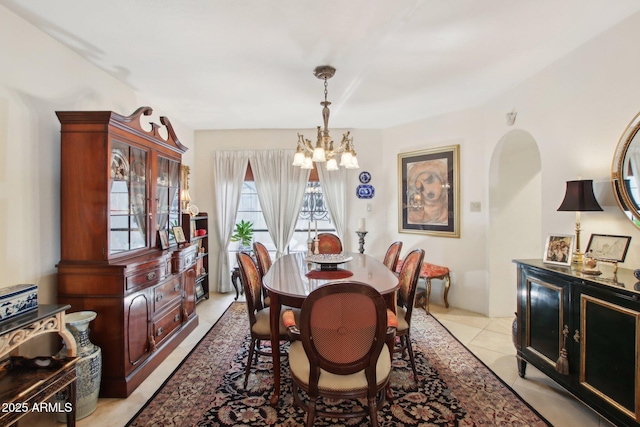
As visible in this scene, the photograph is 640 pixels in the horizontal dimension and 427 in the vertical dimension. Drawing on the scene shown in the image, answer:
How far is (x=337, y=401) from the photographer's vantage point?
6.83 ft

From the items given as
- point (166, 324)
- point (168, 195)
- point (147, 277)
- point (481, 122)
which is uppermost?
point (481, 122)

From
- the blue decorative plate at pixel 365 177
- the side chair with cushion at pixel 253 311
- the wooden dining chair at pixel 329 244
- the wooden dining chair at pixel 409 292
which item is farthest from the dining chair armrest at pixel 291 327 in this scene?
the blue decorative plate at pixel 365 177

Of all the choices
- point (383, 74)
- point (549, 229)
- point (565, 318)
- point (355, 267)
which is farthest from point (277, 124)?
point (565, 318)

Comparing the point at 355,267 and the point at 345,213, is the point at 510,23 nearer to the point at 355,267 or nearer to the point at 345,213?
the point at 355,267

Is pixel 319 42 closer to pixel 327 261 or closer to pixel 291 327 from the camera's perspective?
pixel 327 261

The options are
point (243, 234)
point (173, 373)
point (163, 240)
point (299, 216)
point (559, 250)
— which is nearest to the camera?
point (559, 250)

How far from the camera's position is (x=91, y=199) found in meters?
2.18

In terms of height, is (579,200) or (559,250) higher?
(579,200)

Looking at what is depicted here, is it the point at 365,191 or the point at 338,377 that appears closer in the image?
the point at 338,377

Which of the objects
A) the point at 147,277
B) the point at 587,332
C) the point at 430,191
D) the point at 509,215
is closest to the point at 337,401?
the point at 587,332

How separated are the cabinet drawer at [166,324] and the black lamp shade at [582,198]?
3465mm

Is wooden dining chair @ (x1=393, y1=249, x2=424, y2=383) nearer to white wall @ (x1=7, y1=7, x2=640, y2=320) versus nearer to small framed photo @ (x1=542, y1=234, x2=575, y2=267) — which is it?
small framed photo @ (x1=542, y1=234, x2=575, y2=267)

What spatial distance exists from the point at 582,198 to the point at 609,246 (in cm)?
36

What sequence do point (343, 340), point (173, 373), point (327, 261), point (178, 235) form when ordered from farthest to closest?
point (178, 235), point (327, 261), point (173, 373), point (343, 340)
